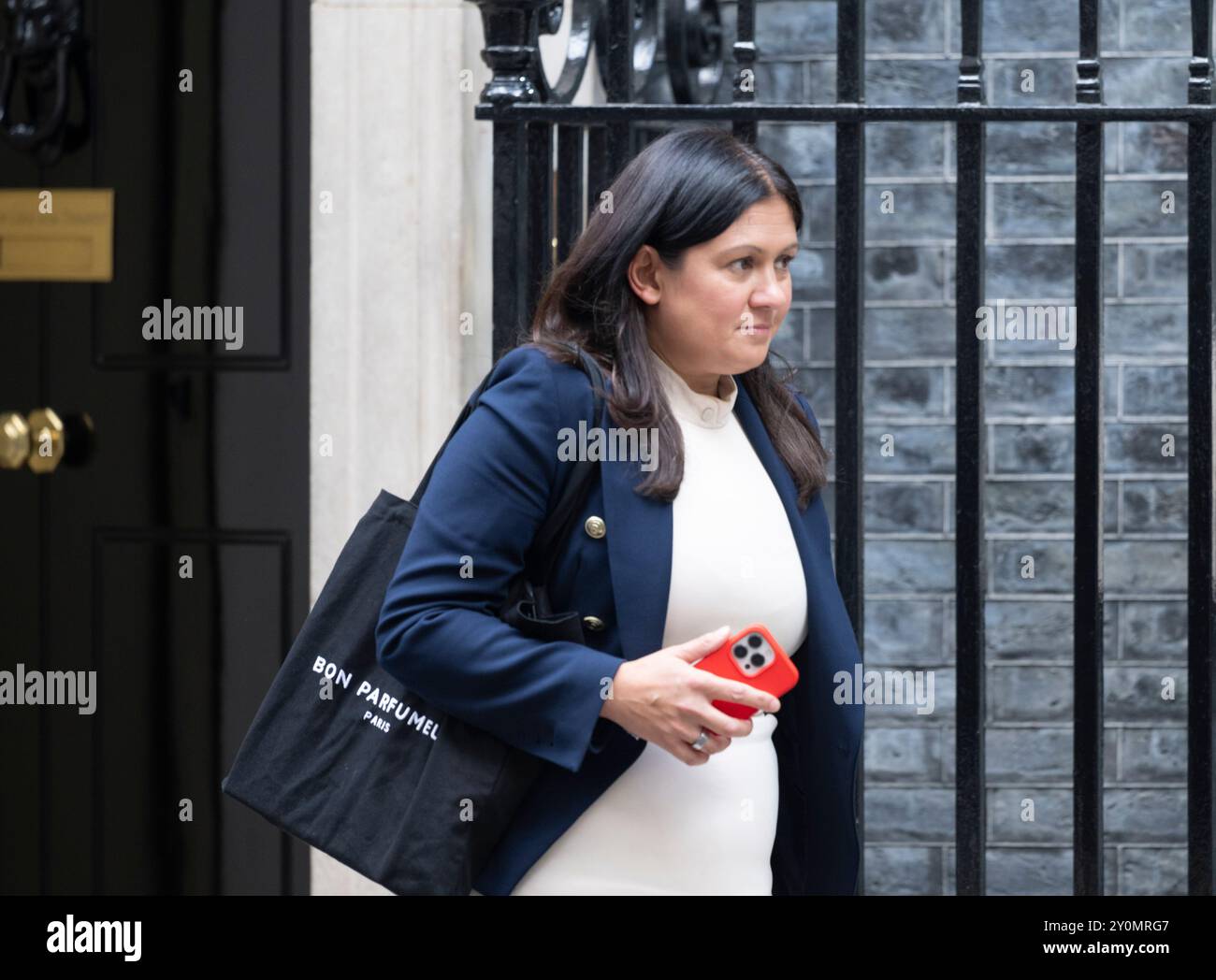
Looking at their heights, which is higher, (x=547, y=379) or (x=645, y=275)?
(x=645, y=275)

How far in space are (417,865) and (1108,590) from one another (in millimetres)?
2314

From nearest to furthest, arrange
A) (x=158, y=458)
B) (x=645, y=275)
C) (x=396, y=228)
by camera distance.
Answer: (x=645, y=275) → (x=396, y=228) → (x=158, y=458)

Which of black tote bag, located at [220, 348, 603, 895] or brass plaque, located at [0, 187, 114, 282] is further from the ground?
brass plaque, located at [0, 187, 114, 282]

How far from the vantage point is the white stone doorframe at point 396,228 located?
335 centimetres

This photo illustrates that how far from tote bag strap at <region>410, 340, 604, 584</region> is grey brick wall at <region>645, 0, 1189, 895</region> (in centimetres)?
190

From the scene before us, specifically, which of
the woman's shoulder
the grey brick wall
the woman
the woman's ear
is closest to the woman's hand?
the woman

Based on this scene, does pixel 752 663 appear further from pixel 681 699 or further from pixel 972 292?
pixel 972 292

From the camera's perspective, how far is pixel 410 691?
82.7 inches

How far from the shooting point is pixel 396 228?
337cm

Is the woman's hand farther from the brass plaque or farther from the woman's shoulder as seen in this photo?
the brass plaque

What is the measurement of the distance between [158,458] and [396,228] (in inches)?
30.5

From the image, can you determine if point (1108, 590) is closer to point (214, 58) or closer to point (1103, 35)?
point (1103, 35)

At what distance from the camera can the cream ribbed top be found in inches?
81.7

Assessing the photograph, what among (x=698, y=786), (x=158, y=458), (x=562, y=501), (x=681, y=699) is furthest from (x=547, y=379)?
(x=158, y=458)
